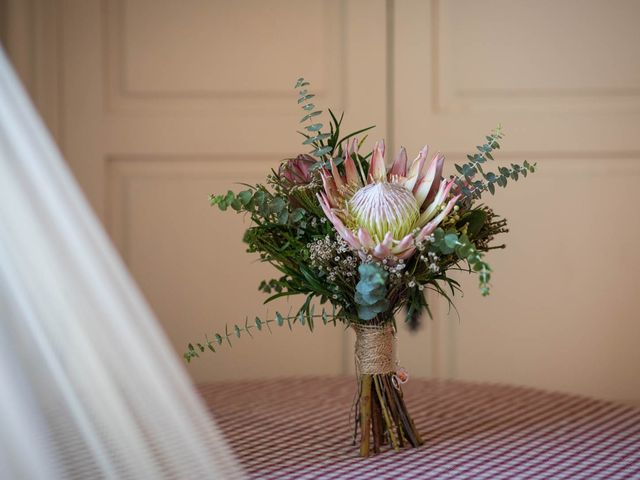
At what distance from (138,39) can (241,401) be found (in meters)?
1.18

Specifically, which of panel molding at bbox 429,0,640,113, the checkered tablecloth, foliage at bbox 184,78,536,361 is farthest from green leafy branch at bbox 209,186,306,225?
panel molding at bbox 429,0,640,113

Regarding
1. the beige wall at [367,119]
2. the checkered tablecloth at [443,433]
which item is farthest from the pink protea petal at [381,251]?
the beige wall at [367,119]

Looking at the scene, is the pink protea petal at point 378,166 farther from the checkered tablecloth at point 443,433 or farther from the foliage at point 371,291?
the checkered tablecloth at point 443,433

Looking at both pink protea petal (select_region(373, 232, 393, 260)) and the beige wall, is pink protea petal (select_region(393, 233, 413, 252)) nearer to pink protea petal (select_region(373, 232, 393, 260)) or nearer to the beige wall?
pink protea petal (select_region(373, 232, 393, 260))

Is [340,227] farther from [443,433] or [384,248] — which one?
[443,433]

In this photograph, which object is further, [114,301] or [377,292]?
[377,292]

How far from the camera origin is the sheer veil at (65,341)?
2.31ft

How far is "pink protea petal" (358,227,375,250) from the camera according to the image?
98 cm

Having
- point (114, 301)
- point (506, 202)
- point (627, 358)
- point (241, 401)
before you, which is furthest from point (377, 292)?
point (627, 358)

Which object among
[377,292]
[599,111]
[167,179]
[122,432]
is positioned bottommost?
[122,432]

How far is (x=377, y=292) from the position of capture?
3.33ft

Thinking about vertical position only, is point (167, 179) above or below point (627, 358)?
above

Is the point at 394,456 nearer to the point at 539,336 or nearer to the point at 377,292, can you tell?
the point at 377,292

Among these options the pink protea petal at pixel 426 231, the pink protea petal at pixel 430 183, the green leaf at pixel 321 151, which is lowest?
the pink protea petal at pixel 426 231
